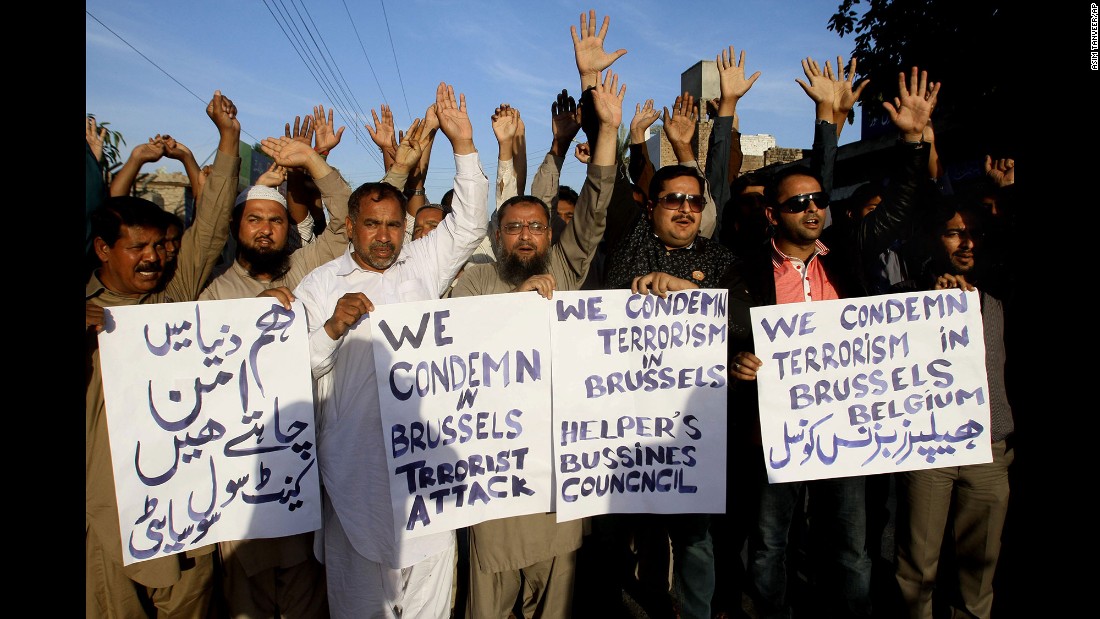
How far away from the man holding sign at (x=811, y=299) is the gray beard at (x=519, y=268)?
3.21 ft

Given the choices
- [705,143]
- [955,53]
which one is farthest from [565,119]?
[705,143]

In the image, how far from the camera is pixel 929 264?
3336 millimetres

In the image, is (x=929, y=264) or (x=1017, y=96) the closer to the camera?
(x=929, y=264)

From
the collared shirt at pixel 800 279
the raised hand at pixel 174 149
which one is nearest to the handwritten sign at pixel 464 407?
the collared shirt at pixel 800 279

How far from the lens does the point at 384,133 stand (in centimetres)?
469

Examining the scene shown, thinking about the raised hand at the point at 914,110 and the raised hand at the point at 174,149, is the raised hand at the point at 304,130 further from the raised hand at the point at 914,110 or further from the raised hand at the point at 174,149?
the raised hand at the point at 914,110

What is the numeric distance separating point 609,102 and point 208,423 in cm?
246

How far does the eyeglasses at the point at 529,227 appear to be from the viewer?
3.17 m

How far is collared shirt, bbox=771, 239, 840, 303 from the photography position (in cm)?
308

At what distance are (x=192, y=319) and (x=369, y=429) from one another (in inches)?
34.9

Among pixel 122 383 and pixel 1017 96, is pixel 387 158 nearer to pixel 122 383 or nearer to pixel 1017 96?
pixel 122 383

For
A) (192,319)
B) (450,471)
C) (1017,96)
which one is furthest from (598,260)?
(1017,96)

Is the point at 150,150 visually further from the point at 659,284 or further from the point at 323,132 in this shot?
the point at 659,284

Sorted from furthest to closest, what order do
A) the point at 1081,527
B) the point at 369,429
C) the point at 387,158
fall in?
the point at 387,158 → the point at 1081,527 → the point at 369,429
